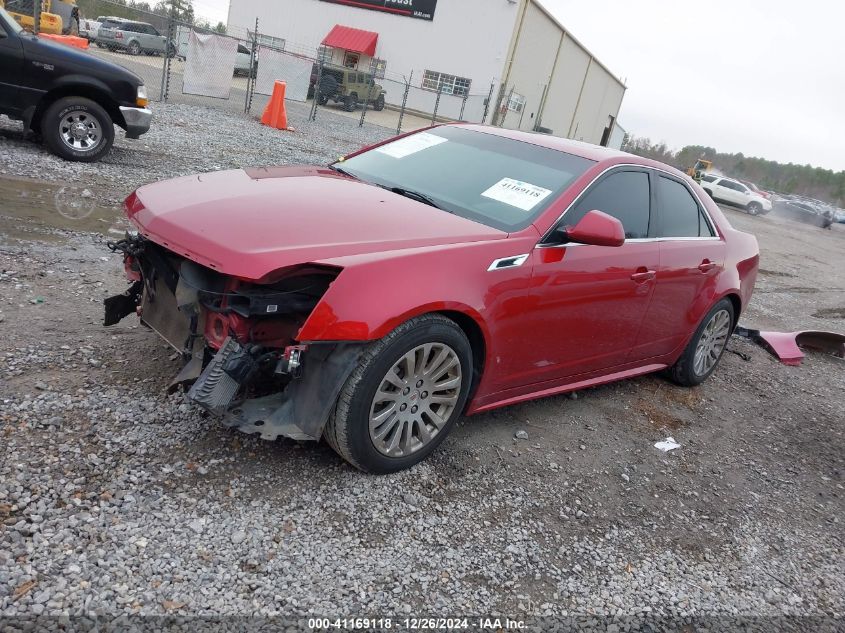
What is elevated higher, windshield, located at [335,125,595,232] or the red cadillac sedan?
windshield, located at [335,125,595,232]

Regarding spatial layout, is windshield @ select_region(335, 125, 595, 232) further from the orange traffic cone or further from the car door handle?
the orange traffic cone

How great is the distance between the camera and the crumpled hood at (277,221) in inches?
111

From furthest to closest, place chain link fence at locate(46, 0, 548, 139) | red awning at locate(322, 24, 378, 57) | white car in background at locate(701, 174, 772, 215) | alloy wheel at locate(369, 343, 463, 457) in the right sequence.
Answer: red awning at locate(322, 24, 378, 57) → white car in background at locate(701, 174, 772, 215) → chain link fence at locate(46, 0, 548, 139) → alloy wheel at locate(369, 343, 463, 457)

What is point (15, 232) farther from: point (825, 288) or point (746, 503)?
point (825, 288)

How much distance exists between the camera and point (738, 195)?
115 feet

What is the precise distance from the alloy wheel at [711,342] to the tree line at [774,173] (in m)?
73.3

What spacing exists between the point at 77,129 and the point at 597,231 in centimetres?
726

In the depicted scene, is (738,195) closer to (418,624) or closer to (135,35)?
(135,35)

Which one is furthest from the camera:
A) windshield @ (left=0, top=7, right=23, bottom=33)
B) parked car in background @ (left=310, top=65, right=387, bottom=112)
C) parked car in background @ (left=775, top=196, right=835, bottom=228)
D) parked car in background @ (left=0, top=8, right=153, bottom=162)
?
parked car in background @ (left=775, top=196, right=835, bottom=228)

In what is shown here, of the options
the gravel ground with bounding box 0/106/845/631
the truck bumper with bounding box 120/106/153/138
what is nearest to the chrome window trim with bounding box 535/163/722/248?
the gravel ground with bounding box 0/106/845/631

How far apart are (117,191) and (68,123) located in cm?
146

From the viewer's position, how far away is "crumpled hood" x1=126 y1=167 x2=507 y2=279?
283 centimetres

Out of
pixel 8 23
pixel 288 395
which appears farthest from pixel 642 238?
pixel 8 23

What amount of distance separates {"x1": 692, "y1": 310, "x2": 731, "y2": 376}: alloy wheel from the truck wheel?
7.30 metres
